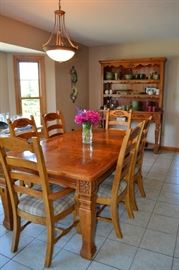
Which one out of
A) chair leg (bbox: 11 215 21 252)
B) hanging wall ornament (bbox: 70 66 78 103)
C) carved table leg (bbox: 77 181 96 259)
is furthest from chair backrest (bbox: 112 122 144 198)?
hanging wall ornament (bbox: 70 66 78 103)

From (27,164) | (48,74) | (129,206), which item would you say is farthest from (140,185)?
(48,74)

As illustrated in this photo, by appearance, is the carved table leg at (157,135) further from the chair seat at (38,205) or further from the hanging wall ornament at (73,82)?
the chair seat at (38,205)

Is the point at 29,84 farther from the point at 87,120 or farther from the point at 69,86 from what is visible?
the point at 87,120

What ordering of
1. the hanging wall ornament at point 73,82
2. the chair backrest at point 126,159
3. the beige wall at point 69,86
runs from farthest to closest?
1. the hanging wall ornament at point 73,82
2. the beige wall at point 69,86
3. the chair backrest at point 126,159

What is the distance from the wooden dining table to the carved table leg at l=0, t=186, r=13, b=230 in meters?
0.01

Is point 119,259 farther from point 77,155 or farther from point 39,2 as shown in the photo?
point 39,2

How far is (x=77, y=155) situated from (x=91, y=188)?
54cm

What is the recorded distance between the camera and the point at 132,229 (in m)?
2.34

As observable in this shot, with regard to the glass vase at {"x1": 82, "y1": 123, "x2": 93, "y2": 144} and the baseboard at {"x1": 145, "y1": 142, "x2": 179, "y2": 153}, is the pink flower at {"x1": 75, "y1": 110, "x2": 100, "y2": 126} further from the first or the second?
the baseboard at {"x1": 145, "y1": 142, "x2": 179, "y2": 153}

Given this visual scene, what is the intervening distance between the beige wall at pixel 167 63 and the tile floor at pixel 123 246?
2780 mm

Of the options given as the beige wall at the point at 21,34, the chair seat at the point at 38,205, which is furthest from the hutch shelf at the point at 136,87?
the chair seat at the point at 38,205

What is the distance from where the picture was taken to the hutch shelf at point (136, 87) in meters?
5.02

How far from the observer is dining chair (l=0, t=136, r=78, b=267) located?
1.66 meters

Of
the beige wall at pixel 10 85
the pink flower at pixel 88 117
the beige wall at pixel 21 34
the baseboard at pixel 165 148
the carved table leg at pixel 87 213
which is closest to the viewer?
the carved table leg at pixel 87 213
